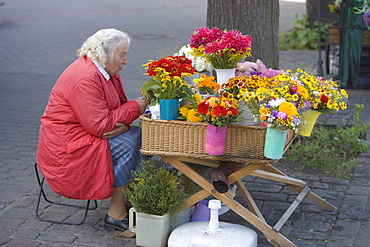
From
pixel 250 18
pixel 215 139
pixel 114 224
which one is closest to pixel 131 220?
pixel 114 224

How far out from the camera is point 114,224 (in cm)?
381

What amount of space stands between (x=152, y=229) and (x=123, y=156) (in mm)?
505

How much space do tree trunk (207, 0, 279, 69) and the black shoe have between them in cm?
215

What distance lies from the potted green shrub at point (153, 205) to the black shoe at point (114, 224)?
0.24 metres

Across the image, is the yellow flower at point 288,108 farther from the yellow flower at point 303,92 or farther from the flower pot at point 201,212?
the flower pot at point 201,212

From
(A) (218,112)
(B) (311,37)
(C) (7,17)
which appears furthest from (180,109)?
(C) (7,17)

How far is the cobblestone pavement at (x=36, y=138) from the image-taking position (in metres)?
3.77

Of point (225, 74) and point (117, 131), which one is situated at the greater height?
point (225, 74)

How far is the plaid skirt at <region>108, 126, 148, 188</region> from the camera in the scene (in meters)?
3.66

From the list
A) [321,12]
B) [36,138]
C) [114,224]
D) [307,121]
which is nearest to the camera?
[307,121]

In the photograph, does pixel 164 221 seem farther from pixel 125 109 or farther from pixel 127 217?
pixel 125 109

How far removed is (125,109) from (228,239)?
108 cm

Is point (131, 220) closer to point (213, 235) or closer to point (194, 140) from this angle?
point (213, 235)

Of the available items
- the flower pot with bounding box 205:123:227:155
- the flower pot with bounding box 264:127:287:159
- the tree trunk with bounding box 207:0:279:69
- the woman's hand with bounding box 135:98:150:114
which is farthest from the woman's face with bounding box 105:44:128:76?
the tree trunk with bounding box 207:0:279:69
